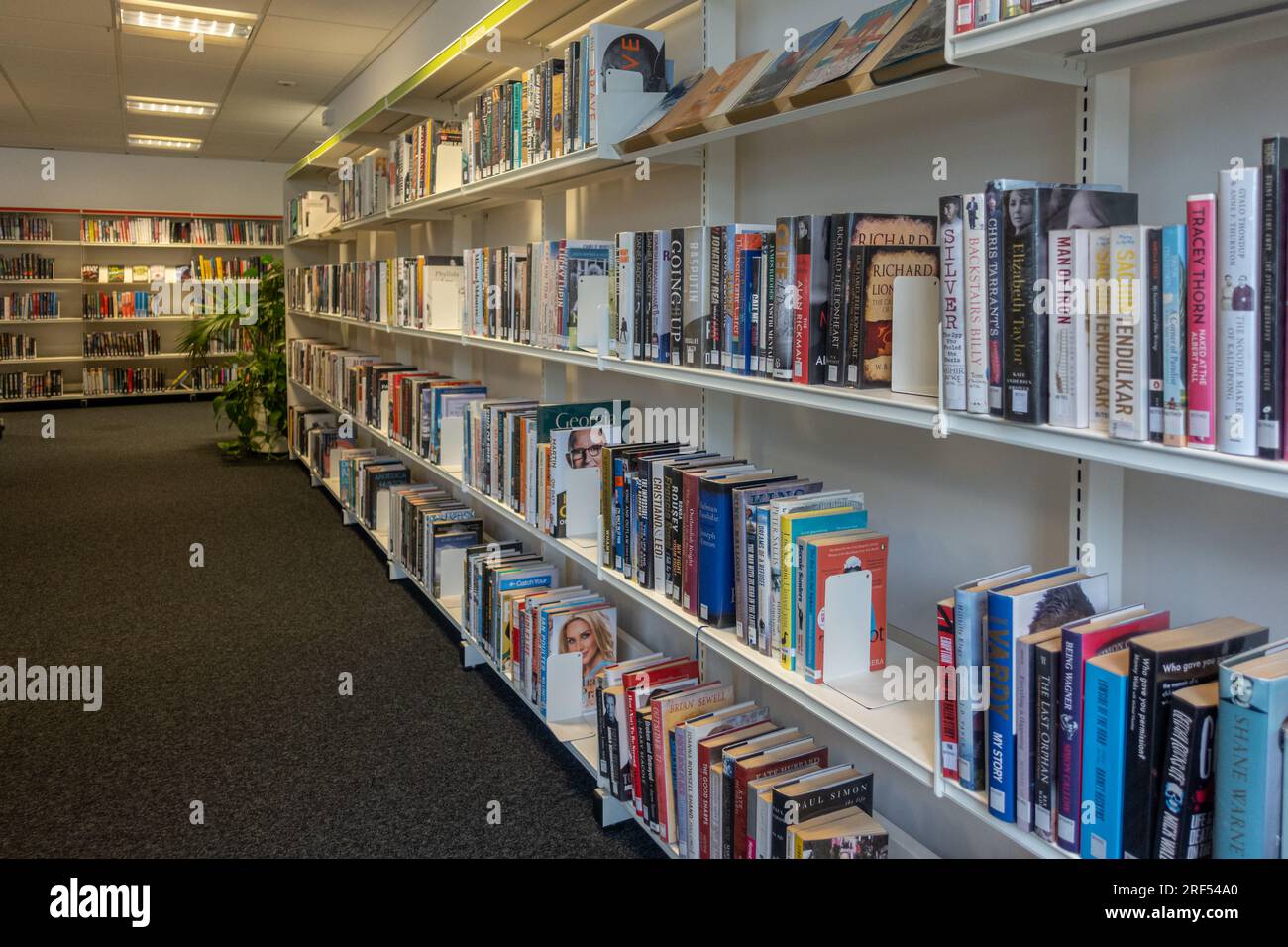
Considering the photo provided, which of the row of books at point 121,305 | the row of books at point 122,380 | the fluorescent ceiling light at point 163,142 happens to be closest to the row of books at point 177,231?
the row of books at point 121,305

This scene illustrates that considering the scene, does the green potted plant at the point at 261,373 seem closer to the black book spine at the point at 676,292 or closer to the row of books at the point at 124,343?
the row of books at the point at 124,343

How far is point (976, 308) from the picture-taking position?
1249mm

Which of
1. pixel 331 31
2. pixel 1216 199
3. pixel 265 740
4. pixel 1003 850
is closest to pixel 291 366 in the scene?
pixel 331 31

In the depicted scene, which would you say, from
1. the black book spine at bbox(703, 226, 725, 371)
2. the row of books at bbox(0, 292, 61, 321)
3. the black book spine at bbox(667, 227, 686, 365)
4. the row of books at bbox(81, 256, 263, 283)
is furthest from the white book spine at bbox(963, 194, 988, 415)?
the row of books at bbox(0, 292, 61, 321)

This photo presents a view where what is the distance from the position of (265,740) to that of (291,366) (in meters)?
4.94

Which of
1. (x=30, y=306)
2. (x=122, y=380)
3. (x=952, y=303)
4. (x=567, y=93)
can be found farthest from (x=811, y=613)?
(x=30, y=306)

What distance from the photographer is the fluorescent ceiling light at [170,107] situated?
25.5 feet

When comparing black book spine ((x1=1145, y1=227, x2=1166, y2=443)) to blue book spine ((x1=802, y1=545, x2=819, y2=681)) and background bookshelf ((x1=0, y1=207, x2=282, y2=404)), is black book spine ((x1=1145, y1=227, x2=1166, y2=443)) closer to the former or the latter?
blue book spine ((x1=802, y1=545, x2=819, y2=681))

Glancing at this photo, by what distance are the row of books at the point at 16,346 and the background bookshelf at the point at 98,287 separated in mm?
84

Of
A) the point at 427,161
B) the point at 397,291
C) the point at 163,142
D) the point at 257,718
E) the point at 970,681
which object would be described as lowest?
the point at 257,718

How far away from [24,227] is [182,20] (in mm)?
6799

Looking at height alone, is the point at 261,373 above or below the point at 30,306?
below

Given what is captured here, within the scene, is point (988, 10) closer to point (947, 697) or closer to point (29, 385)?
point (947, 697)

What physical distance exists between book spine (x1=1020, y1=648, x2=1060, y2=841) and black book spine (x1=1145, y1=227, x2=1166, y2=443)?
309 mm
